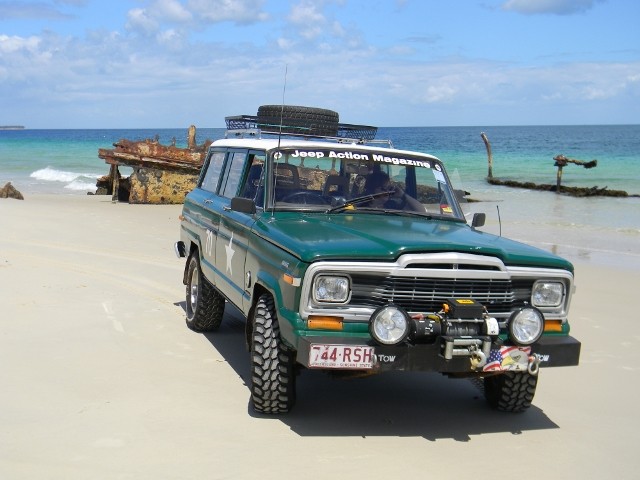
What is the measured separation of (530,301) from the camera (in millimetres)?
5438

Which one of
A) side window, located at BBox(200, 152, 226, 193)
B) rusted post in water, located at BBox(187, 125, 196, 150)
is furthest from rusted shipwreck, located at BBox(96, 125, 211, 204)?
side window, located at BBox(200, 152, 226, 193)

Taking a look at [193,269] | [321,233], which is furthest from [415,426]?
[193,269]

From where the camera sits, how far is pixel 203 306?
25.2 feet

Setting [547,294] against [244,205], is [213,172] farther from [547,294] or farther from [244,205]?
[547,294]

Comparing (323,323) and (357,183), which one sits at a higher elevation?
(357,183)

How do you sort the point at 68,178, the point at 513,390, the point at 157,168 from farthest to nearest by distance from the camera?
the point at 68,178, the point at 157,168, the point at 513,390

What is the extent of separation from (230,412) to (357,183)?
2053mm

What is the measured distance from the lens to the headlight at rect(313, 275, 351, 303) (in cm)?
500

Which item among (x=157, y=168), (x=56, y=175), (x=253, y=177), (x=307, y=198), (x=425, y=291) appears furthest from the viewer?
(x=56, y=175)

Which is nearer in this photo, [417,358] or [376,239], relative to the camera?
[417,358]

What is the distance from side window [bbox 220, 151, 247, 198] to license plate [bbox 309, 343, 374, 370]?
8.02 feet

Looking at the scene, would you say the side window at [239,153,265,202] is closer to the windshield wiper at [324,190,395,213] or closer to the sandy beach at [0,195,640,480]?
the windshield wiper at [324,190,395,213]

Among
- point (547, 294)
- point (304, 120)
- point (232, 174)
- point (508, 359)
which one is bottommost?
point (508, 359)

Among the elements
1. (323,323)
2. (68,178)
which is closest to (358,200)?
(323,323)
